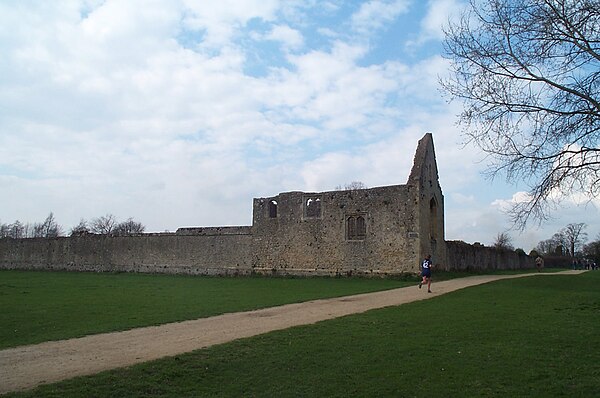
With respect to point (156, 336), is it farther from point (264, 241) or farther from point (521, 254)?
point (521, 254)

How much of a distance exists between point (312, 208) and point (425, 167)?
7.32 metres

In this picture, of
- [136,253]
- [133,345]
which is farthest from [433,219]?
[133,345]

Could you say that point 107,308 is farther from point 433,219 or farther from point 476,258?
point 476,258

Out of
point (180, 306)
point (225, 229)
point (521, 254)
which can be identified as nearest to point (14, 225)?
point (225, 229)

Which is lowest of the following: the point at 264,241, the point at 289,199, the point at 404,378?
the point at 404,378

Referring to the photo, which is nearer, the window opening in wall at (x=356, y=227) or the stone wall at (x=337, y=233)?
the stone wall at (x=337, y=233)

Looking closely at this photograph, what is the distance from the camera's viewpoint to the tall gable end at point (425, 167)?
28.8 metres

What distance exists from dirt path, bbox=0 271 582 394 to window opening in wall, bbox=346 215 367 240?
48.8 ft

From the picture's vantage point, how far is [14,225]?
109062 millimetres

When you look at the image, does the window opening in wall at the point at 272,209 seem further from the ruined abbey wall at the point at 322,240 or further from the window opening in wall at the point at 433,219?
the window opening in wall at the point at 433,219

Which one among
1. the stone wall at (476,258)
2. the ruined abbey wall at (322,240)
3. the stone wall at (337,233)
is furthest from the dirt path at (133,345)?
the stone wall at (476,258)

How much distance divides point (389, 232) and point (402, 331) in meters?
18.2

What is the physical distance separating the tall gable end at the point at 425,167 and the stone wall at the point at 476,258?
4803 mm

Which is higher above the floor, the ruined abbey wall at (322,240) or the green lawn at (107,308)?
the ruined abbey wall at (322,240)
